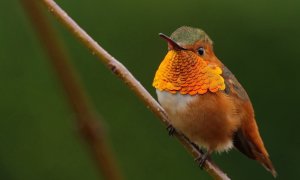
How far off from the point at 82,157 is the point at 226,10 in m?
1.87

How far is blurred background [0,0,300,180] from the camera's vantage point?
5.09 meters

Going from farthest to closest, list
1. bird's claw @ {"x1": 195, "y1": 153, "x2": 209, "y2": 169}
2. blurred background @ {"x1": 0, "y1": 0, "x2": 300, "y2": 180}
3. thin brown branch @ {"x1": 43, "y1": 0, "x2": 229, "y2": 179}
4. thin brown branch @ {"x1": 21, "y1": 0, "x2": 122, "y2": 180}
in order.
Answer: blurred background @ {"x1": 0, "y1": 0, "x2": 300, "y2": 180} < bird's claw @ {"x1": 195, "y1": 153, "x2": 209, "y2": 169} < thin brown branch @ {"x1": 43, "y1": 0, "x2": 229, "y2": 179} < thin brown branch @ {"x1": 21, "y1": 0, "x2": 122, "y2": 180}

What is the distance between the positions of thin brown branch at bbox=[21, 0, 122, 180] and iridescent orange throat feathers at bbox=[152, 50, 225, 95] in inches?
58.4

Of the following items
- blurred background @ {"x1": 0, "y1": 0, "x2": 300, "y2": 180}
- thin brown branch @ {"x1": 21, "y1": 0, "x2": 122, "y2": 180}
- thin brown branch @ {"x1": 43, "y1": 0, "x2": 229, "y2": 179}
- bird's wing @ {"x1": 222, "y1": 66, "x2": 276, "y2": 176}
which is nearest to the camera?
thin brown branch @ {"x1": 21, "y1": 0, "x2": 122, "y2": 180}

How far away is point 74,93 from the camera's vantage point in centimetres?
59

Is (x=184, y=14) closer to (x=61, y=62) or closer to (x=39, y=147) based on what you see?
(x=39, y=147)

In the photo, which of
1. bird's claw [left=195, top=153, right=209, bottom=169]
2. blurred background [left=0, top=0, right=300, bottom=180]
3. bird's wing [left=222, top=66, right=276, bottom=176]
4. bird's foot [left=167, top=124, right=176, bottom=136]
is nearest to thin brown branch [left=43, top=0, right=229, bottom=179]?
bird's claw [left=195, top=153, right=209, bottom=169]

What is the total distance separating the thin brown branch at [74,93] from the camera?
1.86 feet

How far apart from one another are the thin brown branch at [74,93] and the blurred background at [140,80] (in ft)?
14.1

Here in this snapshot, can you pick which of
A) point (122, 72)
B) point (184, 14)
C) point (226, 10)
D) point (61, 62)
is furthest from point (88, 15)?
point (61, 62)

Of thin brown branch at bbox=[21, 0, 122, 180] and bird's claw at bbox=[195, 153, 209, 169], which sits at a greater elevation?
thin brown branch at bbox=[21, 0, 122, 180]

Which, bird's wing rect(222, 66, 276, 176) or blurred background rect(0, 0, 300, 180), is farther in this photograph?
blurred background rect(0, 0, 300, 180)

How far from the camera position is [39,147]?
5.75m

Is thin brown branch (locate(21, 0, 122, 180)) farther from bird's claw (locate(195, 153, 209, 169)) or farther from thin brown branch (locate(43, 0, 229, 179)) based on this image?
bird's claw (locate(195, 153, 209, 169))
